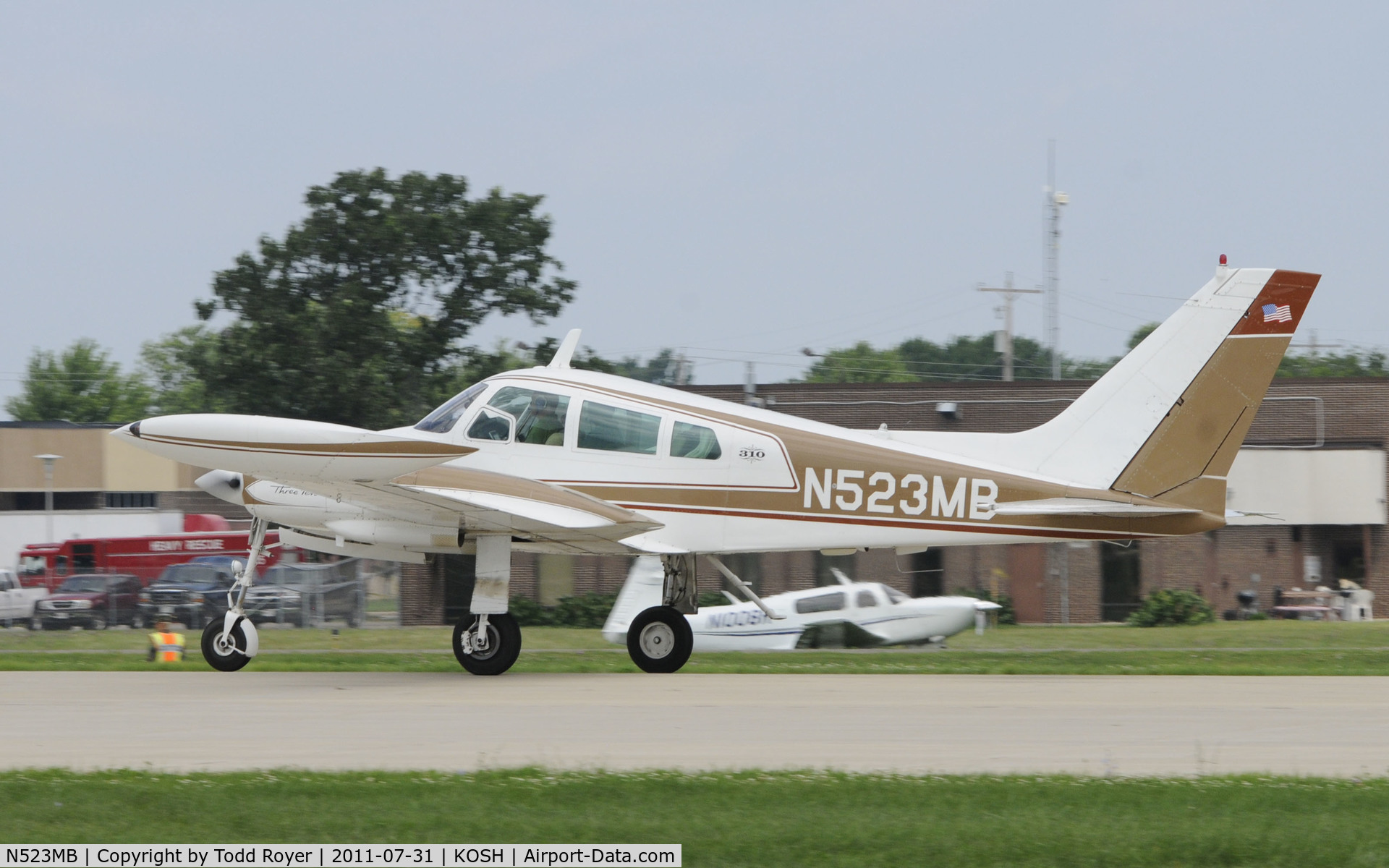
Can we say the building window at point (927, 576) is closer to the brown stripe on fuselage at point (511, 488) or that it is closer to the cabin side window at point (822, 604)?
the cabin side window at point (822, 604)

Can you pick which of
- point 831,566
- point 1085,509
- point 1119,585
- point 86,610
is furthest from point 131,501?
point 1085,509

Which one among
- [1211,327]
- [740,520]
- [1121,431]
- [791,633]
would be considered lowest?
[791,633]

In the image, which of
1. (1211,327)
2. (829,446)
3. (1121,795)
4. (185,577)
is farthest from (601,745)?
(185,577)

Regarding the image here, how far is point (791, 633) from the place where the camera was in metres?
24.9

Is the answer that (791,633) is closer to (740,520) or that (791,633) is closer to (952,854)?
(740,520)

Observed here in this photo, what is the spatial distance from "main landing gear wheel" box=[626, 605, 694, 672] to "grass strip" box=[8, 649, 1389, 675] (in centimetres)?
66

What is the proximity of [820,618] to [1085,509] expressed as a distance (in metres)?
10.8

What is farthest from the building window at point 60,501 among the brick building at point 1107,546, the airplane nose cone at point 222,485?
the airplane nose cone at point 222,485

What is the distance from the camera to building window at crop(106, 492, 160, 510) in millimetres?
57625

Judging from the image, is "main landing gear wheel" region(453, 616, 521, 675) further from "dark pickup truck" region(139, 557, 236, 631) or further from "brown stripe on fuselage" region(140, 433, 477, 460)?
"dark pickup truck" region(139, 557, 236, 631)

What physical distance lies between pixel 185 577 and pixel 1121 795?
3045 centimetres

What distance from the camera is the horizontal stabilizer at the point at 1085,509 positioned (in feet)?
47.5

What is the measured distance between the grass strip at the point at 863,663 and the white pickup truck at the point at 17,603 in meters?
17.5


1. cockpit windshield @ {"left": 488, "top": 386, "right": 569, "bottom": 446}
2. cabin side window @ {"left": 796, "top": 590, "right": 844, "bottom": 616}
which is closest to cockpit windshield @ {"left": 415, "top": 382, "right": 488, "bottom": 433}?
cockpit windshield @ {"left": 488, "top": 386, "right": 569, "bottom": 446}
